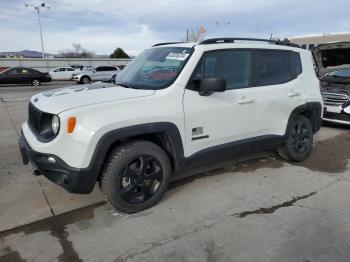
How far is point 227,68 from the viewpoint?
163 inches

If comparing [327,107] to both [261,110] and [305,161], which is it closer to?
[305,161]

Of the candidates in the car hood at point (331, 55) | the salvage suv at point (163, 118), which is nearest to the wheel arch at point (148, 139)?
the salvage suv at point (163, 118)

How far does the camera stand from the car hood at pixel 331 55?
332 inches

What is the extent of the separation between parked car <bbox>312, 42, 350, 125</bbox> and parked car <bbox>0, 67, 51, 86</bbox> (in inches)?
Result: 808

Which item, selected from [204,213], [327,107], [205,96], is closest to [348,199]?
[204,213]

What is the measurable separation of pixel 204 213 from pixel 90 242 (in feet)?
3.98

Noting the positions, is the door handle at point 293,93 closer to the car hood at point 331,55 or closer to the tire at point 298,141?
the tire at point 298,141

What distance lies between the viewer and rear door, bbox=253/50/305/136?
14.6 ft

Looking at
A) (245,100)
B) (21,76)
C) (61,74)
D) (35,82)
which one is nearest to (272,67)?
(245,100)

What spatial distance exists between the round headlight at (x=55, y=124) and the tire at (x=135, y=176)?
0.56m

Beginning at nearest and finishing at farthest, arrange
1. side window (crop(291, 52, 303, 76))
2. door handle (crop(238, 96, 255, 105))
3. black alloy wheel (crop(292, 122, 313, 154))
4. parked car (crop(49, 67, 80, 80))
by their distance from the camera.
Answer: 1. door handle (crop(238, 96, 255, 105))
2. side window (crop(291, 52, 303, 76))
3. black alloy wheel (crop(292, 122, 313, 154))
4. parked car (crop(49, 67, 80, 80))

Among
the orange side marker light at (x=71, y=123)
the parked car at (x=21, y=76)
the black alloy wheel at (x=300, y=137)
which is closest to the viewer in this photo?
the orange side marker light at (x=71, y=123)

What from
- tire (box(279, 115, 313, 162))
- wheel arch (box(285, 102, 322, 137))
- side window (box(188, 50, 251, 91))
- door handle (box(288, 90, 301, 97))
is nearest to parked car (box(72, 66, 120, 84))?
wheel arch (box(285, 102, 322, 137))

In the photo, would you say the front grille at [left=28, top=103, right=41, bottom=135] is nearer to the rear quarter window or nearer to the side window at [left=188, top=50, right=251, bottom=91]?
the side window at [left=188, top=50, right=251, bottom=91]
